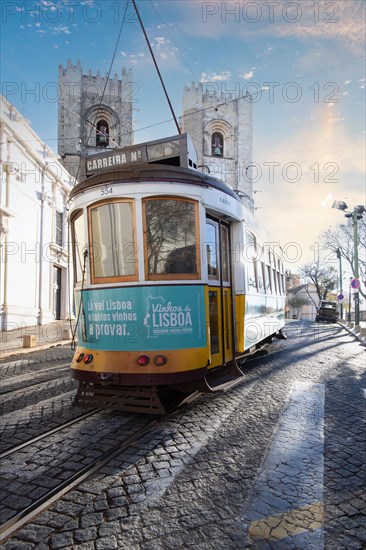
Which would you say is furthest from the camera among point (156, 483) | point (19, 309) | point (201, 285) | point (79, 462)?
point (19, 309)

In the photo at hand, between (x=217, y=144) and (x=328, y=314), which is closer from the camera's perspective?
(x=328, y=314)

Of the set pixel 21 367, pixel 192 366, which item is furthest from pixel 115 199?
pixel 21 367

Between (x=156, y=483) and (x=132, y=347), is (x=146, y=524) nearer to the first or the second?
(x=156, y=483)

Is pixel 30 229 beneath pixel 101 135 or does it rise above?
beneath

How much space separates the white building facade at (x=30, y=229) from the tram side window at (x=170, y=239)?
8.80 meters

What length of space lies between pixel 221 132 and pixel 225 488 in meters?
37.8

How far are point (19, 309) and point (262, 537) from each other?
14.3m

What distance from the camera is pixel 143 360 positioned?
14.0 ft

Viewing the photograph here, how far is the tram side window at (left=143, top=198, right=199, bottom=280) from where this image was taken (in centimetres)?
452

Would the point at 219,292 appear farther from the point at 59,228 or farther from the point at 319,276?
the point at 319,276

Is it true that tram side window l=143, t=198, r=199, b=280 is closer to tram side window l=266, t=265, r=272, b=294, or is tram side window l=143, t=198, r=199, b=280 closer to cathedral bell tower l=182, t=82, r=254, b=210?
tram side window l=266, t=265, r=272, b=294

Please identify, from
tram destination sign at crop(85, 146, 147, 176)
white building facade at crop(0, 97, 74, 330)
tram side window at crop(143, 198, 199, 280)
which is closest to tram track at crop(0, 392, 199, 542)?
tram side window at crop(143, 198, 199, 280)

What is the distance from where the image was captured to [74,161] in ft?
103

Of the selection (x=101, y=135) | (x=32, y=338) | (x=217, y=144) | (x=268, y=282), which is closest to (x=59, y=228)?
(x=32, y=338)
